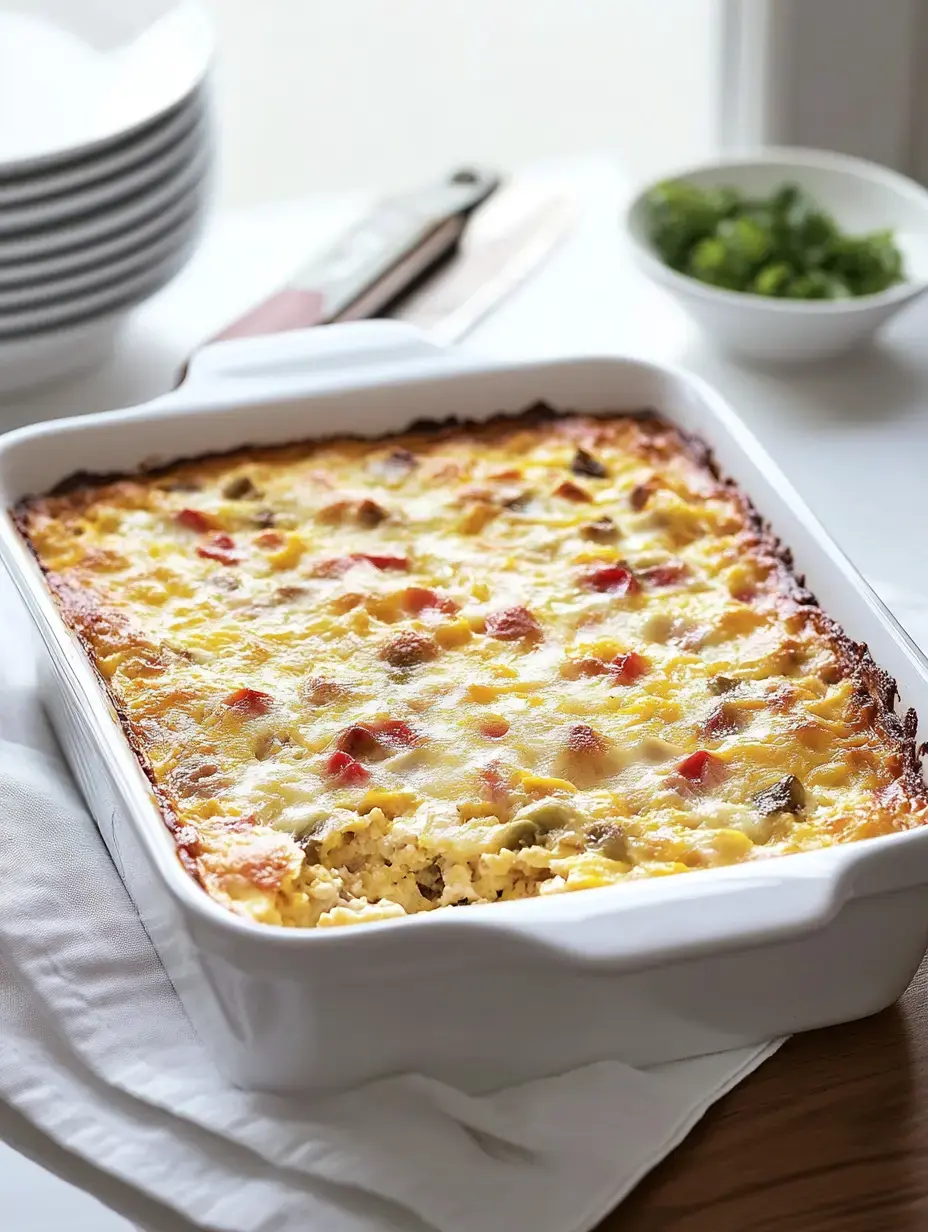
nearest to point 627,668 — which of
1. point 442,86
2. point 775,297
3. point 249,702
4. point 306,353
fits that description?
point 249,702

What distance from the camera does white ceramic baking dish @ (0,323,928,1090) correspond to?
1.35 meters

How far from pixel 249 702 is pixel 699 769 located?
1.65ft

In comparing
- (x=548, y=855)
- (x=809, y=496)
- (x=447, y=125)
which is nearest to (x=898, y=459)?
(x=809, y=496)

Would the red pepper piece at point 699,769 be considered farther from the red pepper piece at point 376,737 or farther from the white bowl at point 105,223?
the white bowl at point 105,223

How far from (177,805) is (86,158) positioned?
1.14m

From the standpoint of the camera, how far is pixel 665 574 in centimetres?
199

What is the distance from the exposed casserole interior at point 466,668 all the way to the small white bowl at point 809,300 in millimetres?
456

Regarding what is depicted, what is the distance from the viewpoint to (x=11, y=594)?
7.51 feet

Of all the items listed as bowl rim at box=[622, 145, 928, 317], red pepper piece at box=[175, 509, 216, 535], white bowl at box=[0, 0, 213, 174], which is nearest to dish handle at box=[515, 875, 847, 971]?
red pepper piece at box=[175, 509, 216, 535]

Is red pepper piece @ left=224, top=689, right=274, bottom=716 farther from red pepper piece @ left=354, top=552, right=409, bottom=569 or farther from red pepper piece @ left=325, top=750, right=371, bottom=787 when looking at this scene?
red pepper piece @ left=354, top=552, right=409, bottom=569

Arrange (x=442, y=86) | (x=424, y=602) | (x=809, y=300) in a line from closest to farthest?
(x=424, y=602), (x=809, y=300), (x=442, y=86)

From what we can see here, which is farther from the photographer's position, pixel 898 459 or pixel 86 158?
pixel 898 459

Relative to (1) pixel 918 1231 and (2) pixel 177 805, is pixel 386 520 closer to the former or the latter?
(2) pixel 177 805

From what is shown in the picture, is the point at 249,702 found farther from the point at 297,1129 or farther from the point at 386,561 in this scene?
the point at 297,1129
